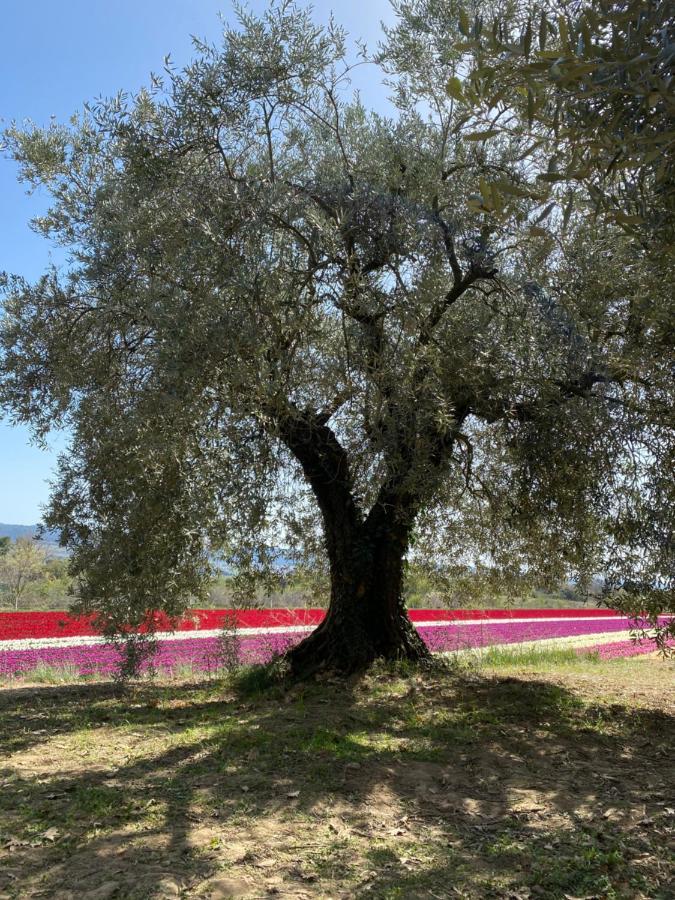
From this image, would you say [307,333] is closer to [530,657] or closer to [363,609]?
[363,609]

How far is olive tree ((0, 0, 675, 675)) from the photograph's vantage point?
21.6 feet

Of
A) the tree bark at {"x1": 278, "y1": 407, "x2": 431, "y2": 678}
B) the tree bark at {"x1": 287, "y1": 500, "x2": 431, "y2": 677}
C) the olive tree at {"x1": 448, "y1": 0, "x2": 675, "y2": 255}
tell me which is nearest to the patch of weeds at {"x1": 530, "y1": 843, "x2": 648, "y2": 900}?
the olive tree at {"x1": 448, "y1": 0, "x2": 675, "y2": 255}

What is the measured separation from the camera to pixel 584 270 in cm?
736

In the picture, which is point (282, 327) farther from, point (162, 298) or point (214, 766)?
point (214, 766)

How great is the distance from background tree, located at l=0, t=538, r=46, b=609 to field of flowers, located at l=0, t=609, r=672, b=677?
6.82 meters

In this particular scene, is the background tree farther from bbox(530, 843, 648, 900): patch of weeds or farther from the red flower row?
bbox(530, 843, 648, 900): patch of weeds

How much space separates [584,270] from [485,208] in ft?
14.8

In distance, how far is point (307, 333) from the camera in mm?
6988

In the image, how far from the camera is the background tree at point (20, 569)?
22214mm

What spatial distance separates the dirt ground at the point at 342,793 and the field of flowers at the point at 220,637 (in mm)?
1457

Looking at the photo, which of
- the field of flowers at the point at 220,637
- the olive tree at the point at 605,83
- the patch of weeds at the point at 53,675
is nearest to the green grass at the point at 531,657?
the field of flowers at the point at 220,637

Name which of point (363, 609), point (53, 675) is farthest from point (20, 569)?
point (363, 609)

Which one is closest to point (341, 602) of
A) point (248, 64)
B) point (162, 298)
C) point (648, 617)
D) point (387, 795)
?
point (648, 617)

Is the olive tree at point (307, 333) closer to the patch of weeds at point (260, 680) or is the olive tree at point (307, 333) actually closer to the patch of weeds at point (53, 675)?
the patch of weeds at point (260, 680)
